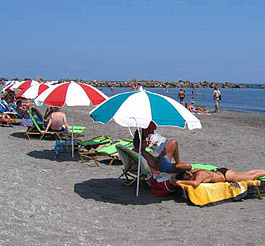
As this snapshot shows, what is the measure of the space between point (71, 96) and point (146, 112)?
9.21 ft

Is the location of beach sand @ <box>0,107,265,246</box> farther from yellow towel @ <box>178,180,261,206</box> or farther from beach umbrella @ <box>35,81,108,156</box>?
beach umbrella @ <box>35,81,108,156</box>

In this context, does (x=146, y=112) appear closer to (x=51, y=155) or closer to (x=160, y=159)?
(x=160, y=159)

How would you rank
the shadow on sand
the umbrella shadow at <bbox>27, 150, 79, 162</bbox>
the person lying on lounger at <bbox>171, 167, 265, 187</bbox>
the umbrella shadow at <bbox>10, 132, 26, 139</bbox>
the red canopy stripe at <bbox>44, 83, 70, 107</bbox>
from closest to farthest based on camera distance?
the person lying on lounger at <bbox>171, 167, 265, 187</bbox> → the shadow on sand → the red canopy stripe at <bbox>44, 83, 70, 107</bbox> → the umbrella shadow at <bbox>27, 150, 79, 162</bbox> → the umbrella shadow at <bbox>10, 132, 26, 139</bbox>

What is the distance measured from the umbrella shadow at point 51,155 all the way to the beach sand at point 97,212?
2.1 inches

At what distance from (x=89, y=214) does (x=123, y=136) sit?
7.44 m

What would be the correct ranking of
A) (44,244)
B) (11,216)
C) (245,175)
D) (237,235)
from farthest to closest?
1. (245,175)
2. (11,216)
3. (237,235)
4. (44,244)

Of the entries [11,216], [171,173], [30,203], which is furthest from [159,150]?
[11,216]

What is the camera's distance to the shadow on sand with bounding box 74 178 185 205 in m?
6.18

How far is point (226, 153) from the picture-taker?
10.6m

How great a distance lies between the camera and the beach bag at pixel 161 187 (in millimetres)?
6262

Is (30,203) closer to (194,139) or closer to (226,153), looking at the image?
(226,153)

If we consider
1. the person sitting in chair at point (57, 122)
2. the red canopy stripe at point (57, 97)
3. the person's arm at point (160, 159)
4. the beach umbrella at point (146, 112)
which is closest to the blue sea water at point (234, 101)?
the person sitting in chair at point (57, 122)

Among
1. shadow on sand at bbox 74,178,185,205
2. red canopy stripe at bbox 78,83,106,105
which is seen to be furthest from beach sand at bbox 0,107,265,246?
red canopy stripe at bbox 78,83,106,105

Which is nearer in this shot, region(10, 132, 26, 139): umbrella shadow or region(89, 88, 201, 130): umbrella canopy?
region(89, 88, 201, 130): umbrella canopy
